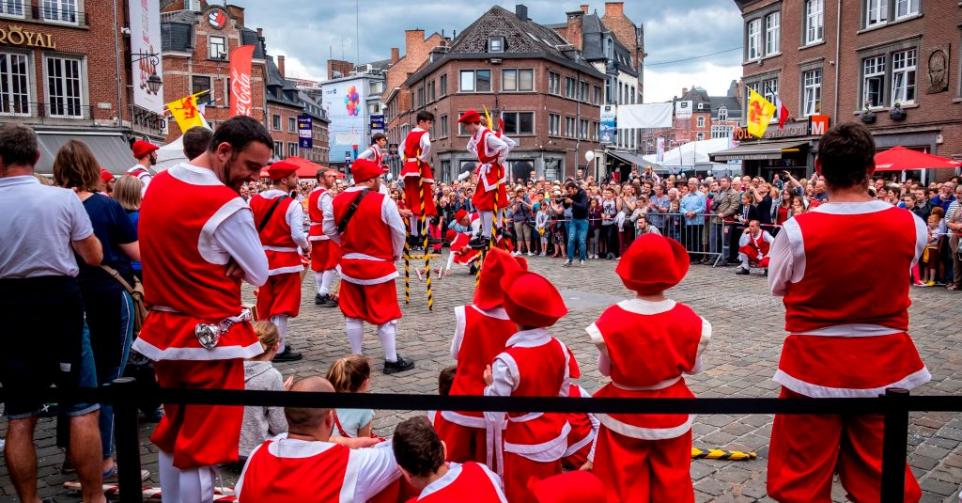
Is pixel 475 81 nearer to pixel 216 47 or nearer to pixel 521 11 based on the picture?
pixel 521 11

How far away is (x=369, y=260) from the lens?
6.87 metres

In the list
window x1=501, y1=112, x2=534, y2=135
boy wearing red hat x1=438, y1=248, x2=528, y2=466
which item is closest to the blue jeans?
boy wearing red hat x1=438, y1=248, x2=528, y2=466

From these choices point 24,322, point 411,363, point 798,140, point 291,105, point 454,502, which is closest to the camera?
point 454,502

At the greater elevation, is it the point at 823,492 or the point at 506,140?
the point at 506,140

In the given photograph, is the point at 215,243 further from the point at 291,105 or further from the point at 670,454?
the point at 291,105

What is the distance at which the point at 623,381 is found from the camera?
130 inches

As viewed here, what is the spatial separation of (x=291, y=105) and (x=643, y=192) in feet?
190

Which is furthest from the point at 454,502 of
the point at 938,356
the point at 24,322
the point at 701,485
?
the point at 938,356

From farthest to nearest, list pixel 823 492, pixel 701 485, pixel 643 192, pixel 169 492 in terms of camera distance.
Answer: pixel 643 192 → pixel 701 485 → pixel 169 492 → pixel 823 492

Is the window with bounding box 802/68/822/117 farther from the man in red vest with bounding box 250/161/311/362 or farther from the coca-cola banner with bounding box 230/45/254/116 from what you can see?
the man in red vest with bounding box 250/161/311/362

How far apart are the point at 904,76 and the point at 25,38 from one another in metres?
34.2

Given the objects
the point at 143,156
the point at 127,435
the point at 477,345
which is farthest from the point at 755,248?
the point at 127,435

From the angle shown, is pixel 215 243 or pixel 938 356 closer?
pixel 215 243

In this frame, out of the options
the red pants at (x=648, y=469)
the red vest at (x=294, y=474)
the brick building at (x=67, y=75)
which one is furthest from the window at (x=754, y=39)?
the red vest at (x=294, y=474)
